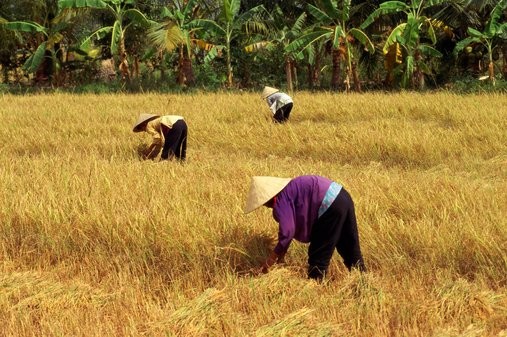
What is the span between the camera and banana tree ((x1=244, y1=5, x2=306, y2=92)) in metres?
17.7

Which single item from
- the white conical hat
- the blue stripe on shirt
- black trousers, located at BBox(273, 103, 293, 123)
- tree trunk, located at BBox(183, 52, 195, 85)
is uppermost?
tree trunk, located at BBox(183, 52, 195, 85)

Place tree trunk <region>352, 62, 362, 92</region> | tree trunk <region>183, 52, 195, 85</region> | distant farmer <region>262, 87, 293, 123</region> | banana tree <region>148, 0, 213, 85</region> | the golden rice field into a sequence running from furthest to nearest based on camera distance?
tree trunk <region>183, 52, 195, 85</region> < tree trunk <region>352, 62, 362, 92</region> < banana tree <region>148, 0, 213, 85</region> < distant farmer <region>262, 87, 293, 123</region> < the golden rice field

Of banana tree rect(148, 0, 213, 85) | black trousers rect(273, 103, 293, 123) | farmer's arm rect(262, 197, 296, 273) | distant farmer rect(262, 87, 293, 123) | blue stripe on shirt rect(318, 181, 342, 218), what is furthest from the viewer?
banana tree rect(148, 0, 213, 85)

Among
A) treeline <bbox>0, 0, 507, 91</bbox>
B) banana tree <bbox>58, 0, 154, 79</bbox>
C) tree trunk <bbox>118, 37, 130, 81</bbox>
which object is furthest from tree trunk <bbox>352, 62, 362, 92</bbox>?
tree trunk <bbox>118, 37, 130, 81</bbox>

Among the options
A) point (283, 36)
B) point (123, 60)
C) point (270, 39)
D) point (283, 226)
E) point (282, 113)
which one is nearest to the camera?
point (283, 226)

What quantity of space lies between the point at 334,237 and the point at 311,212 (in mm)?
204

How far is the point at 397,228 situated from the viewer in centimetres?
374

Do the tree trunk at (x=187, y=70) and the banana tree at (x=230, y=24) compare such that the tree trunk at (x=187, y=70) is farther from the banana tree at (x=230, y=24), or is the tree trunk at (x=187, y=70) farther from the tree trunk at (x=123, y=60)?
the tree trunk at (x=123, y=60)

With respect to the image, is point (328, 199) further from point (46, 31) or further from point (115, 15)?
point (46, 31)

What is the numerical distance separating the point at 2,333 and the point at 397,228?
254 cm

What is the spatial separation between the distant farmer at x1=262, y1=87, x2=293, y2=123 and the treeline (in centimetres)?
599

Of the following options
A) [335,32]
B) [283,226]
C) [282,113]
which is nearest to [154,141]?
[282,113]

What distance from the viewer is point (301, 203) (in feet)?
10.1

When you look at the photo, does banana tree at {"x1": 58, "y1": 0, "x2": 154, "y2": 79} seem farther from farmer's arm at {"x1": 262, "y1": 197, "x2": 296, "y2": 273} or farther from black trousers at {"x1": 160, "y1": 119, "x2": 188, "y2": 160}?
farmer's arm at {"x1": 262, "y1": 197, "x2": 296, "y2": 273}
